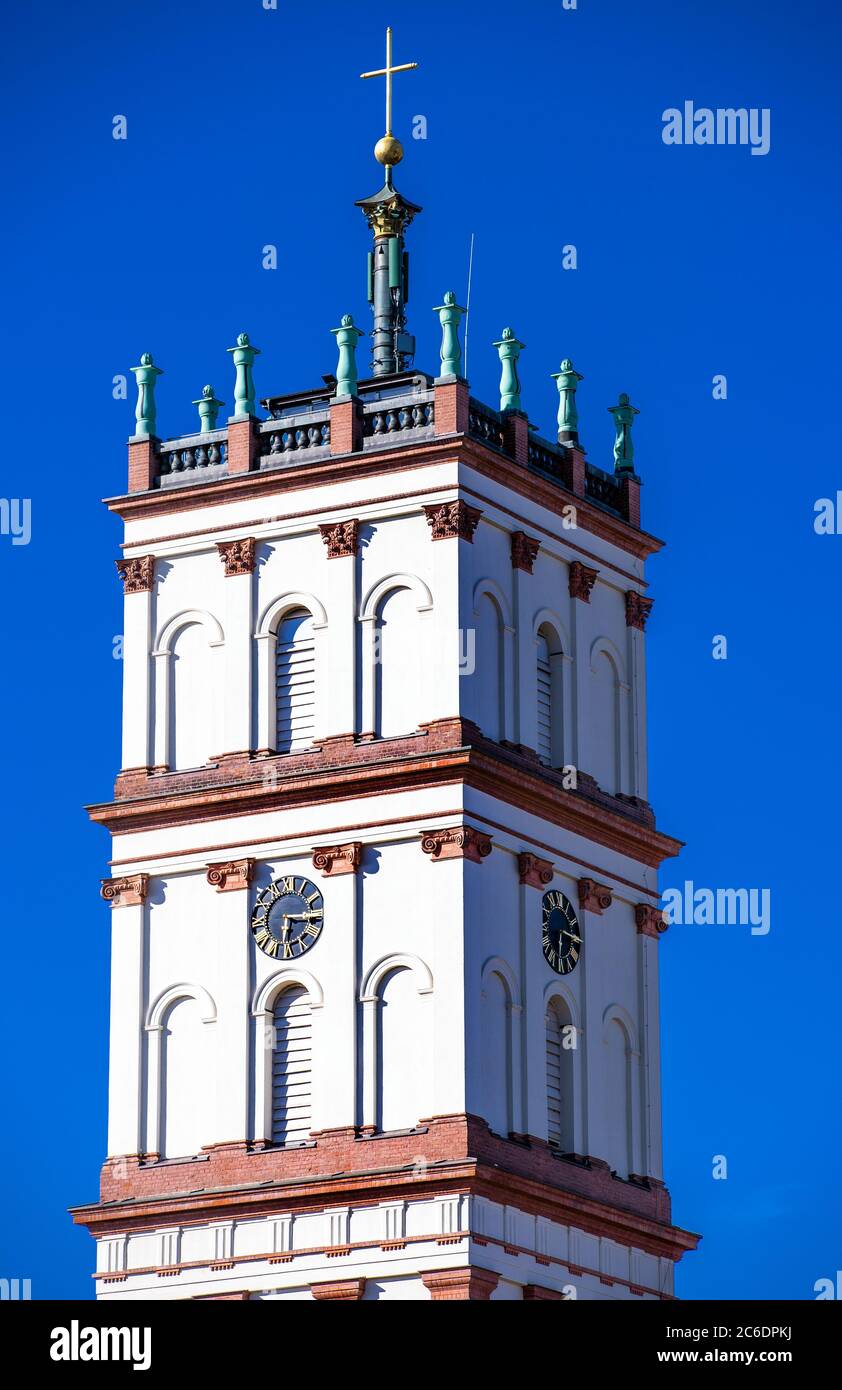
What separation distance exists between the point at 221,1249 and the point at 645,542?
58.9 feet

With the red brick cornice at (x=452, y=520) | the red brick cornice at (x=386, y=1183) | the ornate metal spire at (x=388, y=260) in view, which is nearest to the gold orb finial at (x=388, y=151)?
the ornate metal spire at (x=388, y=260)

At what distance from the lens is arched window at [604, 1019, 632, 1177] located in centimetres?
8975

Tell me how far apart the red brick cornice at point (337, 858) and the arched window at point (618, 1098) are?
6.86 meters

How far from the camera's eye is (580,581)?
91.8 metres

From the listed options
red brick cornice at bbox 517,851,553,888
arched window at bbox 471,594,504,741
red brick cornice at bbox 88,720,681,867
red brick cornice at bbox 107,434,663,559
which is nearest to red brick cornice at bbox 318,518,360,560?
red brick cornice at bbox 107,434,663,559

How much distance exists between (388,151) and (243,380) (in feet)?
21.5

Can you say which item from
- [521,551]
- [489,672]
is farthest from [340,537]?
[489,672]

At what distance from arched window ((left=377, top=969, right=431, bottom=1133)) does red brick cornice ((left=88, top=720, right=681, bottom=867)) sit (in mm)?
3780

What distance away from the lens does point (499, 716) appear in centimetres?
8831

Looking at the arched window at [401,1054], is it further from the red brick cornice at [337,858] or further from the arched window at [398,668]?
the arched window at [398,668]

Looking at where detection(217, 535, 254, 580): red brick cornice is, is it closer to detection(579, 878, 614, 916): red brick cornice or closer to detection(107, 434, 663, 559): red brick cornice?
detection(107, 434, 663, 559): red brick cornice
